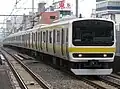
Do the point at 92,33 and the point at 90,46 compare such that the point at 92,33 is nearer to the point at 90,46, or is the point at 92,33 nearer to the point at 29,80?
the point at 90,46

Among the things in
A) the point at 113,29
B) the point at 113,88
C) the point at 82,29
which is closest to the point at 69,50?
the point at 82,29

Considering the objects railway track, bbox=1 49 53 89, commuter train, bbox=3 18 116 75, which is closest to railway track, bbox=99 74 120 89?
commuter train, bbox=3 18 116 75

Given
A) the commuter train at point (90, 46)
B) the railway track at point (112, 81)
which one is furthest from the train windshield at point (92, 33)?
the railway track at point (112, 81)

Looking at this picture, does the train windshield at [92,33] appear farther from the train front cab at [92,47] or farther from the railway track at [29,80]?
the railway track at [29,80]

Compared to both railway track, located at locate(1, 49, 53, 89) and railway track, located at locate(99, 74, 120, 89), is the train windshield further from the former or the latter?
railway track, located at locate(1, 49, 53, 89)

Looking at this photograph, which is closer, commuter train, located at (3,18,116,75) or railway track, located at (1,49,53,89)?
railway track, located at (1,49,53,89)

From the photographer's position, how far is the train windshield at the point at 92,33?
16109mm

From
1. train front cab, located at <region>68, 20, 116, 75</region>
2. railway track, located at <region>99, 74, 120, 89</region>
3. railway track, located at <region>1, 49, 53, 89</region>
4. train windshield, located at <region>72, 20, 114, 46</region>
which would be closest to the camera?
railway track, located at <region>1, 49, 53, 89</region>

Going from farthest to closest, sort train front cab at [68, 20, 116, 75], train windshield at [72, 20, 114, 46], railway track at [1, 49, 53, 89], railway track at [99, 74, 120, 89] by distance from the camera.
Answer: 1. train windshield at [72, 20, 114, 46]
2. train front cab at [68, 20, 116, 75]
3. railway track at [99, 74, 120, 89]
4. railway track at [1, 49, 53, 89]

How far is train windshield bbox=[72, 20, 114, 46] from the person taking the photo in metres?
16.1

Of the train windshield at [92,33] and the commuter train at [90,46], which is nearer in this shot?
the commuter train at [90,46]

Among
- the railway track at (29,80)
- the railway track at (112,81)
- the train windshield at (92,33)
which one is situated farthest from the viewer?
the train windshield at (92,33)

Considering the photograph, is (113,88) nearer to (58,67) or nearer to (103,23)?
(103,23)

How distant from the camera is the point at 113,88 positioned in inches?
523
